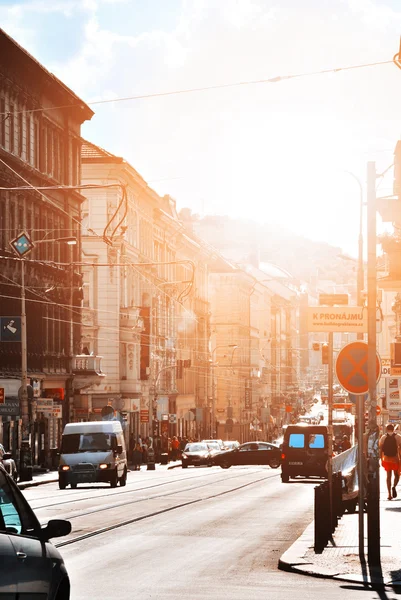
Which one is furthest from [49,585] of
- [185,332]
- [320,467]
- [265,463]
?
[185,332]

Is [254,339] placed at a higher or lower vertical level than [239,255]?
lower

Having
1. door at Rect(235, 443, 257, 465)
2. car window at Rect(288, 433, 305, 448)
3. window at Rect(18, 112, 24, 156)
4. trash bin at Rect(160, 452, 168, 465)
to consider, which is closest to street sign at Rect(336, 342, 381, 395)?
car window at Rect(288, 433, 305, 448)

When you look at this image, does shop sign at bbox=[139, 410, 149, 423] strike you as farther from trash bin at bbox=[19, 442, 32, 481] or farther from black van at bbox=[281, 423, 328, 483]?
trash bin at bbox=[19, 442, 32, 481]

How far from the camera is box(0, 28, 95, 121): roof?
171ft

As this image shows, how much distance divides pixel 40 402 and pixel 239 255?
12661cm

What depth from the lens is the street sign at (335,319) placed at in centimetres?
1734

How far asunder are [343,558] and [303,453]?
106 feet

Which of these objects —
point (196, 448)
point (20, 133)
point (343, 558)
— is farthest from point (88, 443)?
point (196, 448)

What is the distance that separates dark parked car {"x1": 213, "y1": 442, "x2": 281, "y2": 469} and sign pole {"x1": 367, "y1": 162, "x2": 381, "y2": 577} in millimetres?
50535

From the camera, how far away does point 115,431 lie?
42.5 metres

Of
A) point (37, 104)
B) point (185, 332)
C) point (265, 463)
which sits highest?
point (37, 104)

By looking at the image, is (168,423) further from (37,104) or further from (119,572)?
(119,572)

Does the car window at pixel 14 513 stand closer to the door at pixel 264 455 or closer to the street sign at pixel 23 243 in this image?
the street sign at pixel 23 243

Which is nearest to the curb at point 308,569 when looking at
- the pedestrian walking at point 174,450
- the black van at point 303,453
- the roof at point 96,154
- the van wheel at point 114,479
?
the van wheel at point 114,479
